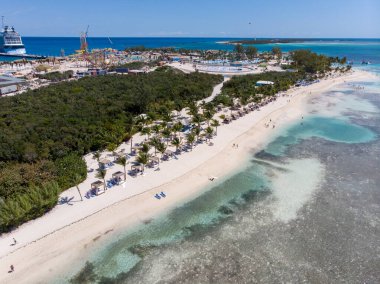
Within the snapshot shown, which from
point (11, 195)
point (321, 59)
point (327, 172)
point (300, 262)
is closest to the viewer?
point (300, 262)

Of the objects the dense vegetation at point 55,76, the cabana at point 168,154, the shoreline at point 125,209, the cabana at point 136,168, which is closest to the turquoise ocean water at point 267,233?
the shoreline at point 125,209

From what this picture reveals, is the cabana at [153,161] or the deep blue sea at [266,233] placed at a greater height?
the cabana at [153,161]

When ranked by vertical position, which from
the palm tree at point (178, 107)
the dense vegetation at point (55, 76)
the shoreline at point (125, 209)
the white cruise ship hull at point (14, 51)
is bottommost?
the shoreline at point (125, 209)

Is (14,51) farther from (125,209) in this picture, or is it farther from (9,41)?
(125,209)

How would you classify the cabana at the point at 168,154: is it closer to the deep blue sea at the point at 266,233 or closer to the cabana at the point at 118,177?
the cabana at the point at 118,177

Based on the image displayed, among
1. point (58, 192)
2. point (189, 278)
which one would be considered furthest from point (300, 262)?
point (58, 192)

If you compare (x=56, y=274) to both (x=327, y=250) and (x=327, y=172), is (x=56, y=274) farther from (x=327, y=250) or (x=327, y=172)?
(x=327, y=172)

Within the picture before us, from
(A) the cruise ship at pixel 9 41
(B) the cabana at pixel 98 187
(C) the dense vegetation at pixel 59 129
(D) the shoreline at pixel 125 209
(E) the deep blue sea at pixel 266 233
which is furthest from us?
(A) the cruise ship at pixel 9 41
